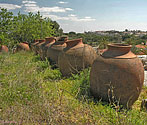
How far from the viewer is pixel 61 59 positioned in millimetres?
4988

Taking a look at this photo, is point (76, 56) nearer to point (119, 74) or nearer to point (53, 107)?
point (119, 74)

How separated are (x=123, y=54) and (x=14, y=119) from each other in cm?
233

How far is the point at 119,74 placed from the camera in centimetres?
298

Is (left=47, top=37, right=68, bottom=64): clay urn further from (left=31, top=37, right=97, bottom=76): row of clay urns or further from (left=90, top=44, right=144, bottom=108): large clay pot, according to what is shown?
(left=90, top=44, right=144, bottom=108): large clay pot

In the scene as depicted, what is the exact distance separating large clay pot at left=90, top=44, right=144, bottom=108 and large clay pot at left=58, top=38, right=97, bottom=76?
1.52 meters

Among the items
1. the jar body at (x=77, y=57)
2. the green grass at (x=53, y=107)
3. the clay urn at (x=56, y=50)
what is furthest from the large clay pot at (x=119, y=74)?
the clay urn at (x=56, y=50)

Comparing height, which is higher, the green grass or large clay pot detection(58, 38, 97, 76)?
large clay pot detection(58, 38, 97, 76)

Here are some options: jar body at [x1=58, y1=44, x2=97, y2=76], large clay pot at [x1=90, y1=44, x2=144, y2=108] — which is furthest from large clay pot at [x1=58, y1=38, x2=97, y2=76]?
large clay pot at [x1=90, y1=44, x2=144, y2=108]

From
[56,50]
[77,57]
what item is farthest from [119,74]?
[56,50]

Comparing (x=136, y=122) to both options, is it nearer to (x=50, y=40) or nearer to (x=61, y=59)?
(x=61, y=59)

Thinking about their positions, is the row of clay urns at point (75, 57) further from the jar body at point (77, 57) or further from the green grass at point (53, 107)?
the green grass at point (53, 107)

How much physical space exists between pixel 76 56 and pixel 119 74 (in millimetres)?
1982

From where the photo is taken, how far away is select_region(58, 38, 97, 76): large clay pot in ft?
15.6

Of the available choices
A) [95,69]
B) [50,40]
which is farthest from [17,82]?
[50,40]
